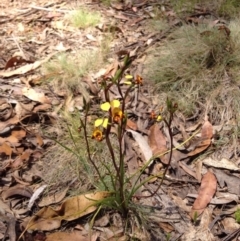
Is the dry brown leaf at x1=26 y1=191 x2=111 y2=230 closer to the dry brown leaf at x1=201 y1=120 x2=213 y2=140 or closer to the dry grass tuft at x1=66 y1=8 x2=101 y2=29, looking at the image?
the dry brown leaf at x1=201 y1=120 x2=213 y2=140

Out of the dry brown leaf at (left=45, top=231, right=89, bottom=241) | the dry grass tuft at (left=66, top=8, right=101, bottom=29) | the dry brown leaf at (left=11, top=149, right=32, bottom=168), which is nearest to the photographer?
the dry brown leaf at (left=45, top=231, right=89, bottom=241)

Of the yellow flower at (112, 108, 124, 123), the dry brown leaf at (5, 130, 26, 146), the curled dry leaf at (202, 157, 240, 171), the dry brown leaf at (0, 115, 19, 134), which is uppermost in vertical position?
the yellow flower at (112, 108, 124, 123)

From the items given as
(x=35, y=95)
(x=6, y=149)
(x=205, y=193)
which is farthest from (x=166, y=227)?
(x=35, y=95)

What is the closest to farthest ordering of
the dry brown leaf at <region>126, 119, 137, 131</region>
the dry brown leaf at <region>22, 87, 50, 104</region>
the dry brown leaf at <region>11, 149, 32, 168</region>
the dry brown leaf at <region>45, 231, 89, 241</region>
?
the dry brown leaf at <region>45, 231, 89, 241</region>
the dry brown leaf at <region>11, 149, 32, 168</region>
the dry brown leaf at <region>126, 119, 137, 131</region>
the dry brown leaf at <region>22, 87, 50, 104</region>

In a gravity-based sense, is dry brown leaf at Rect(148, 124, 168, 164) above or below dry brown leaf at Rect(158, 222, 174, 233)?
above

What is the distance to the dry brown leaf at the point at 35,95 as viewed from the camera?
3059mm

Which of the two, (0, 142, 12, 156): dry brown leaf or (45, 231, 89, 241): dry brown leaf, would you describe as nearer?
(45, 231, 89, 241): dry brown leaf

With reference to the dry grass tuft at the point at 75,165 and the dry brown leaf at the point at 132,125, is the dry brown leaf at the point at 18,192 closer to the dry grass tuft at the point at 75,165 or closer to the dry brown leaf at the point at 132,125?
the dry grass tuft at the point at 75,165

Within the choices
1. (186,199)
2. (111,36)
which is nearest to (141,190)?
(186,199)

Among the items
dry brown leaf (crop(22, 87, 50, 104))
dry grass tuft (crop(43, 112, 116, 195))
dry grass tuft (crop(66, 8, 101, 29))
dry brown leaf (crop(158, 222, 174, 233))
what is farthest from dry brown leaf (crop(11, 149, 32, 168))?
dry grass tuft (crop(66, 8, 101, 29))

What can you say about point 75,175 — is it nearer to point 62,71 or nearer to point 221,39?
point 62,71

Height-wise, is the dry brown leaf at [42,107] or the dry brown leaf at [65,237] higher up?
the dry brown leaf at [42,107]

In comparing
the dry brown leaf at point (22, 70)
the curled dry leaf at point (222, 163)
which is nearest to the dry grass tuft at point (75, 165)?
the curled dry leaf at point (222, 163)

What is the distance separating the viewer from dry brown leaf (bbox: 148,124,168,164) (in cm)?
274
